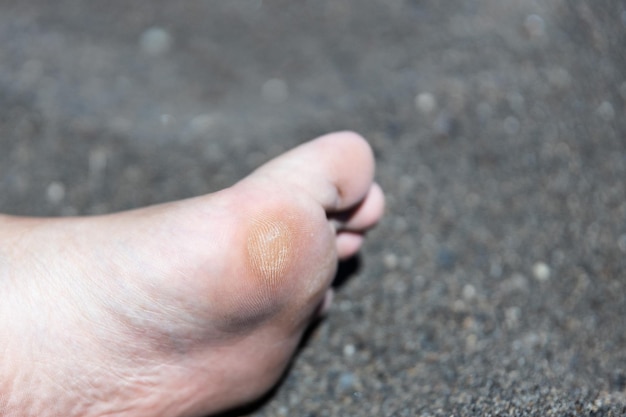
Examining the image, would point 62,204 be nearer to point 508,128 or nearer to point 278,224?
point 278,224

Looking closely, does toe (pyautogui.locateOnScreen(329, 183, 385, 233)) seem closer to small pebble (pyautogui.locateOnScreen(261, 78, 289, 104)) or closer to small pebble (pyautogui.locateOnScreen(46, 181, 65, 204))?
small pebble (pyautogui.locateOnScreen(261, 78, 289, 104))

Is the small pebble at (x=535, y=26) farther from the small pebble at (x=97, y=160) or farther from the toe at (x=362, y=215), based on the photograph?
the small pebble at (x=97, y=160)

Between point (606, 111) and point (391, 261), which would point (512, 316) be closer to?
point (391, 261)

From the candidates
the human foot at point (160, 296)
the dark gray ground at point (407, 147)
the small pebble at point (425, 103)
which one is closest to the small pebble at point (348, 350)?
the dark gray ground at point (407, 147)

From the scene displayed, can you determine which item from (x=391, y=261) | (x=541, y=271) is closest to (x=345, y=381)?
(x=391, y=261)

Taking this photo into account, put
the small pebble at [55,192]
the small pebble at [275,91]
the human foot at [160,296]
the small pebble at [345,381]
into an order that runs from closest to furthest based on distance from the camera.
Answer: the human foot at [160,296] → the small pebble at [345,381] → the small pebble at [55,192] → the small pebble at [275,91]
